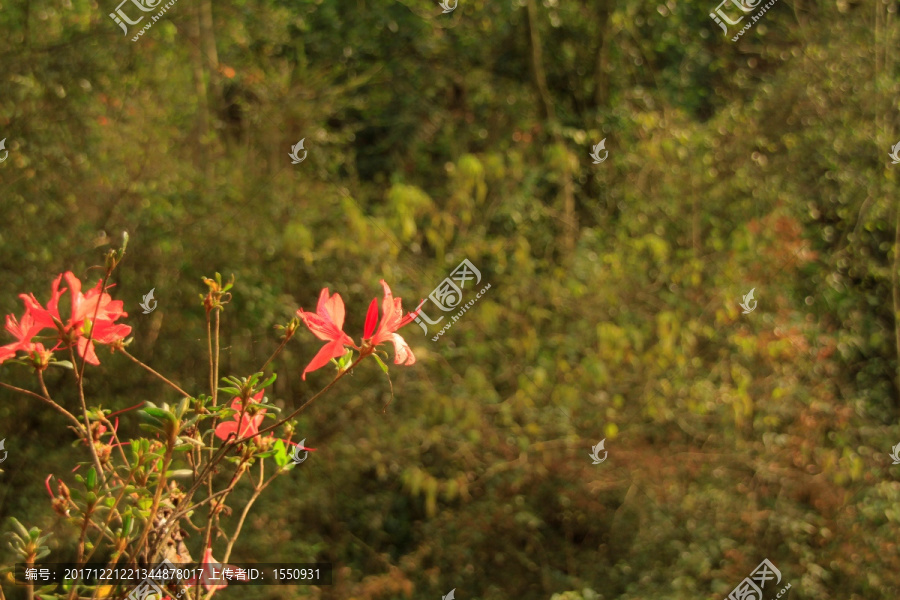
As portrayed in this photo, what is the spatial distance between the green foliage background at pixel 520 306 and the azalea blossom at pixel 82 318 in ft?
6.73

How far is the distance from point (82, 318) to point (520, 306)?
267 cm

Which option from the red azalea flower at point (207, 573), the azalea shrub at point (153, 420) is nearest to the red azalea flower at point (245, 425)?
the azalea shrub at point (153, 420)

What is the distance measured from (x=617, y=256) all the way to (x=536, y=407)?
2.31 ft

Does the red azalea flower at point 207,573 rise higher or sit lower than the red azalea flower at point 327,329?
lower

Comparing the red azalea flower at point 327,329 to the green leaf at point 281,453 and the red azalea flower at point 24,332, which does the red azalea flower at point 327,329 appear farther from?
the red azalea flower at point 24,332

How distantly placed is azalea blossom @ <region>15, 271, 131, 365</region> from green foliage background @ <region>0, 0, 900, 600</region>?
2.05 metres

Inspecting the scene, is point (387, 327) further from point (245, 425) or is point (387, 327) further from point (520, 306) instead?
point (520, 306)

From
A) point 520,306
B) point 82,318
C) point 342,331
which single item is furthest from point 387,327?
point 520,306

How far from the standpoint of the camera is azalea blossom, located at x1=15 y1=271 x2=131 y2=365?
866mm

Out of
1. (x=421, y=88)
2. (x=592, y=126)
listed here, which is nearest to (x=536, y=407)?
(x=592, y=126)

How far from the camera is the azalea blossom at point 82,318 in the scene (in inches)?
34.1

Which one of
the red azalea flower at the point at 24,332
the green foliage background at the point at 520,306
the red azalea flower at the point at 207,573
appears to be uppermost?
the red azalea flower at the point at 24,332

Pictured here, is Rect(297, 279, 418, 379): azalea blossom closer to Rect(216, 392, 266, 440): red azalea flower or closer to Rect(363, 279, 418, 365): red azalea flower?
Rect(363, 279, 418, 365): red azalea flower

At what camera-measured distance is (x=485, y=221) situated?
12.1ft
